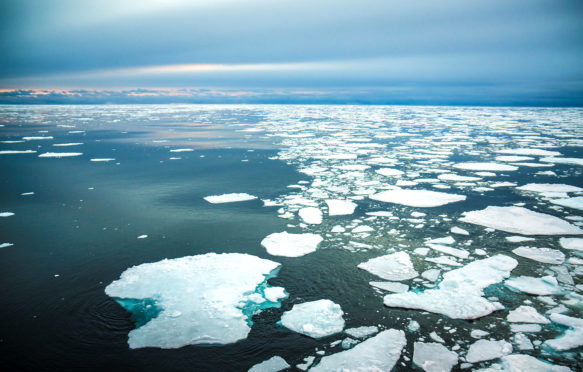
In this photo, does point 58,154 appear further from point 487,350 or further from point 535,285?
point 535,285

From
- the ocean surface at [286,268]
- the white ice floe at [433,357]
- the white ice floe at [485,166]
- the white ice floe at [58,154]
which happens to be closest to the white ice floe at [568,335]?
the ocean surface at [286,268]

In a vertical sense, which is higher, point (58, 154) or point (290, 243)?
point (290, 243)

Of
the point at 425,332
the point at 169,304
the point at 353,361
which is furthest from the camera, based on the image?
the point at 169,304

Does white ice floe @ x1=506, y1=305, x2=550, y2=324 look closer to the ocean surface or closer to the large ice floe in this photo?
the ocean surface

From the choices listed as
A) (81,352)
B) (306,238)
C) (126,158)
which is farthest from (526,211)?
(126,158)

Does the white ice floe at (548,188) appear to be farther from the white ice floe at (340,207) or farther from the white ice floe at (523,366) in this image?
the white ice floe at (523,366)

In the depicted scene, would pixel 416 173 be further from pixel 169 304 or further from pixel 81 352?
pixel 81 352

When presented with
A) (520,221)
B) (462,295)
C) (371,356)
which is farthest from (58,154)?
(520,221)
